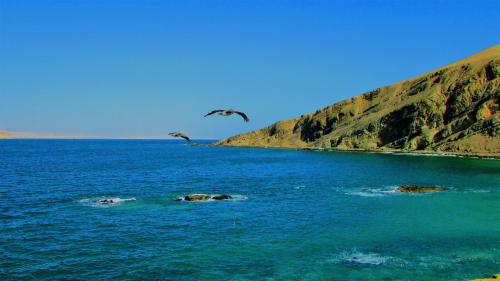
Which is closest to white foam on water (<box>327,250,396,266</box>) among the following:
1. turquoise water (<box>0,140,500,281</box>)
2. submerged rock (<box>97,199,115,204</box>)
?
turquoise water (<box>0,140,500,281</box>)

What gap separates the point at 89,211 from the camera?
4675cm

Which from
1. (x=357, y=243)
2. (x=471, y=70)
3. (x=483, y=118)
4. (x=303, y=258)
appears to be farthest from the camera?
(x=471, y=70)

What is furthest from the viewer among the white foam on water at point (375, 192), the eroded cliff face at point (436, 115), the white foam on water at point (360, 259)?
the eroded cliff face at point (436, 115)

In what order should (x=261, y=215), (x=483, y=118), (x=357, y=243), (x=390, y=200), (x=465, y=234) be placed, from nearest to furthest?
(x=357, y=243), (x=465, y=234), (x=261, y=215), (x=390, y=200), (x=483, y=118)

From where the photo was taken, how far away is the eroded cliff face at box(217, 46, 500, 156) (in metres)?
129

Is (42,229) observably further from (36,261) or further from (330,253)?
(330,253)

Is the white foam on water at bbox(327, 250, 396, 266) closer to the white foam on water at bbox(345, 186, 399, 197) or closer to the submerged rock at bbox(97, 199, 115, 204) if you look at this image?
the white foam on water at bbox(345, 186, 399, 197)

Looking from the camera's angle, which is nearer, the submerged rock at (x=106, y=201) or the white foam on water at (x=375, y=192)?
the submerged rock at (x=106, y=201)

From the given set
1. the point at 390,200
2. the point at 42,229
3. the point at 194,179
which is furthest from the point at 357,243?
the point at 194,179

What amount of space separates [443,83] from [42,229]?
149 metres

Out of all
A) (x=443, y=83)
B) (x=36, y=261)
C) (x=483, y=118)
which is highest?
(x=443, y=83)

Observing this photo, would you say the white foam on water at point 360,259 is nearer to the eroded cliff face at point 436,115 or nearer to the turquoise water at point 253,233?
the turquoise water at point 253,233

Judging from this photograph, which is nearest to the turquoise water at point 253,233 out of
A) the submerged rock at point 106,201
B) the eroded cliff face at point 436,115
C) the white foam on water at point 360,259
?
the white foam on water at point 360,259

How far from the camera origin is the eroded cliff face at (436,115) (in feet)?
422
